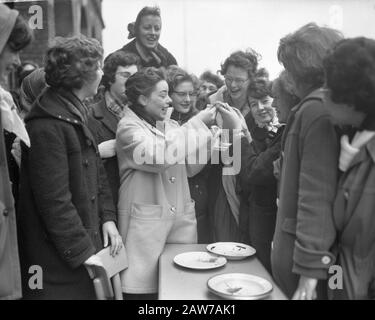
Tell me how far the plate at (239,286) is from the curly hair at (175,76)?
3.64 ft

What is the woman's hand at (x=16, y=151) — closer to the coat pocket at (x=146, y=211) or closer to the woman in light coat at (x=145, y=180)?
the woman in light coat at (x=145, y=180)

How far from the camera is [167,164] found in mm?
1878

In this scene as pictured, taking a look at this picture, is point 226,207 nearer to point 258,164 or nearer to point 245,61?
point 258,164

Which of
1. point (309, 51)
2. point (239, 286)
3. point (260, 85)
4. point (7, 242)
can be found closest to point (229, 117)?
point (260, 85)

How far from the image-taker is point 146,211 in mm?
1963

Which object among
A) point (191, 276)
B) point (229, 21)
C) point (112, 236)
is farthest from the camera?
point (229, 21)

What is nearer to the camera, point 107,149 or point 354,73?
point 354,73

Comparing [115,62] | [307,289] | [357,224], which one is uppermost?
[115,62]

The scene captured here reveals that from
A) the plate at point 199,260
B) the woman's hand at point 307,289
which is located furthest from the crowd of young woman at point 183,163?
the plate at point 199,260

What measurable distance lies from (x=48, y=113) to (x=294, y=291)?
114 cm

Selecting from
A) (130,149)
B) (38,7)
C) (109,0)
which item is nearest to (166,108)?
(130,149)

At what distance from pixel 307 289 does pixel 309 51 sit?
0.84 metres

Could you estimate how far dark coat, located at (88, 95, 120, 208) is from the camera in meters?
2.09
